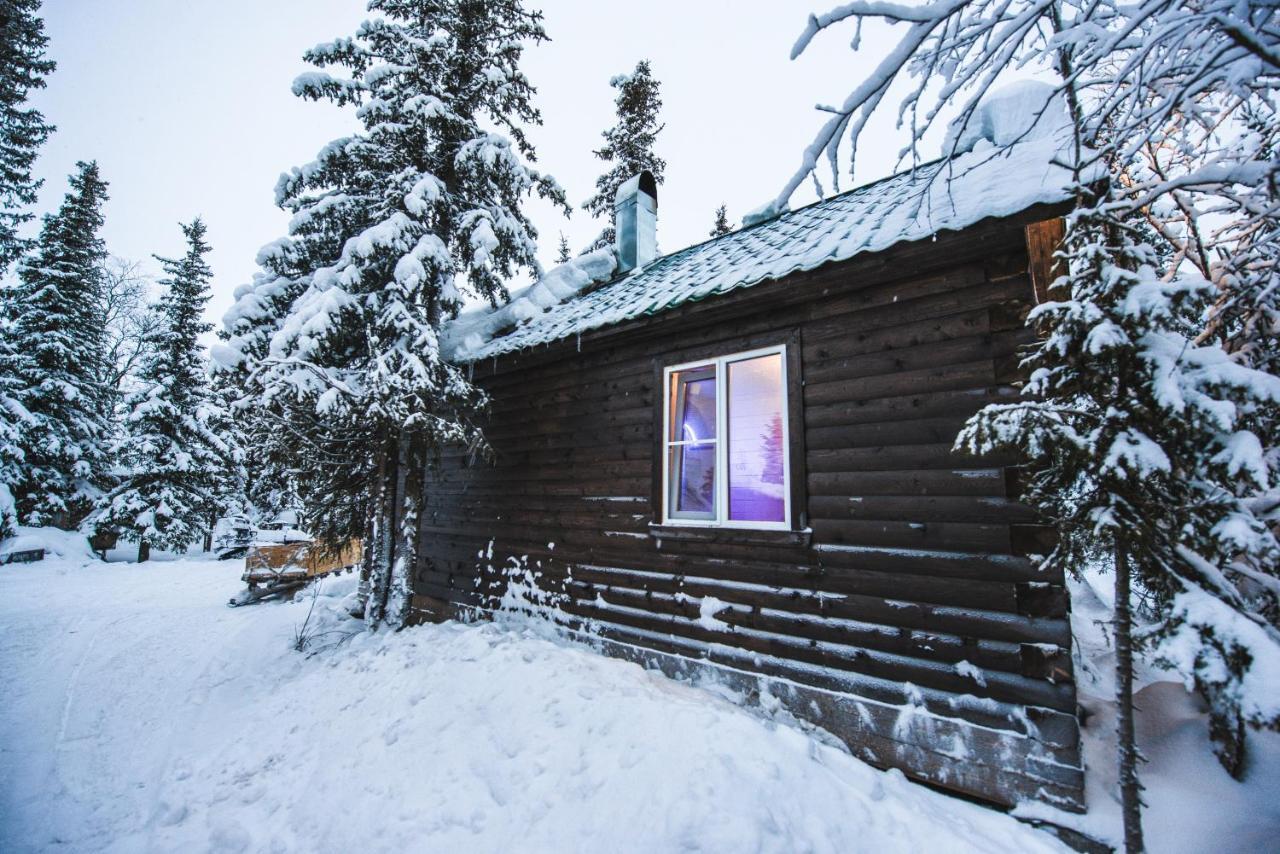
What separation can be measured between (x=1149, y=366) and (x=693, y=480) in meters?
3.58

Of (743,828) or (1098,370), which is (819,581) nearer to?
(743,828)

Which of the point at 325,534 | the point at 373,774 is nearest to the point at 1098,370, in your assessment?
the point at 373,774

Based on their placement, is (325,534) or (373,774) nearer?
(373,774)

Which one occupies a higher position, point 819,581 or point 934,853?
point 819,581

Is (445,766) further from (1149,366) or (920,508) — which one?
(1149,366)

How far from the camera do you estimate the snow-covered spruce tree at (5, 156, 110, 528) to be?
16562 millimetres

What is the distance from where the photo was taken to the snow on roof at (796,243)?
3504 millimetres

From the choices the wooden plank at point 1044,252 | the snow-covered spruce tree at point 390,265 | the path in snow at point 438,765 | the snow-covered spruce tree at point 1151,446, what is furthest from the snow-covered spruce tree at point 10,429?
the wooden plank at point 1044,252

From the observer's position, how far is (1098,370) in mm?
2430

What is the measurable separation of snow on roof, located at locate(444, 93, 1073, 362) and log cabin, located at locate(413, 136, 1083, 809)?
42mm

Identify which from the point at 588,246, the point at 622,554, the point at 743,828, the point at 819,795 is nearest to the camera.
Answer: the point at 743,828

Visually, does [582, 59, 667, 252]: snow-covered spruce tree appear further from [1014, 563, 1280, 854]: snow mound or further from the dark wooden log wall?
[1014, 563, 1280, 854]: snow mound

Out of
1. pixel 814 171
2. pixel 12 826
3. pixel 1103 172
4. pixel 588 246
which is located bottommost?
pixel 12 826

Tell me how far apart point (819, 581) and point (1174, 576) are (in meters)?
2.17
